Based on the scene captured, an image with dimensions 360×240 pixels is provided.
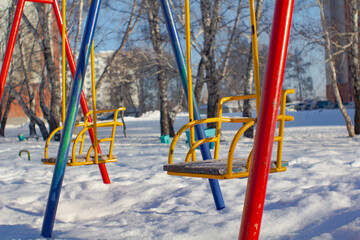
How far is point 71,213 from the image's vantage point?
358 centimetres

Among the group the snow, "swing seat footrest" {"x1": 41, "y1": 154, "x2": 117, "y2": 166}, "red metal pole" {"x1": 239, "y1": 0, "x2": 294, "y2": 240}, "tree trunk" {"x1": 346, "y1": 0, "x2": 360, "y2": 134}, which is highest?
"tree trunk" {"x1": 346, "y1": 0, "x2": 360, "y2": 134}

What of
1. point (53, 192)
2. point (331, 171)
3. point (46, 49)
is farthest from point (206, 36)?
point (53, 192)

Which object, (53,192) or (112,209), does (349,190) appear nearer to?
(112,209)

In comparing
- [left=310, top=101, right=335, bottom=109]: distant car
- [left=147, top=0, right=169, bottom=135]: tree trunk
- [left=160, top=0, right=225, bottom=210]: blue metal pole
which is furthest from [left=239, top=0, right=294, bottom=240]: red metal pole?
[left=310, top=101, right=335, bottom=109]: distant car

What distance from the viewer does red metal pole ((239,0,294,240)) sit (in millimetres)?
1522

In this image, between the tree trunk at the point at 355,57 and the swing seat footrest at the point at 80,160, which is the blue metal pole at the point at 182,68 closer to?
the swing seat footrest at the point at 80,160

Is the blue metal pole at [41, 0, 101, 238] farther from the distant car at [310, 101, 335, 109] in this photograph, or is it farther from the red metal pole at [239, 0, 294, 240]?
the distant car at [310, 101, 335, 109]

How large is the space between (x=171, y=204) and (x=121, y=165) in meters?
2.76

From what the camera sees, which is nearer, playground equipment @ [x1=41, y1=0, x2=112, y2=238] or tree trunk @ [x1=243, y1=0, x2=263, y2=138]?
playground equipment @ [x1=41, y1=0, x2=112, y2=238]

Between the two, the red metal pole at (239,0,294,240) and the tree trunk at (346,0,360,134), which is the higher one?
the tree trunk at (346,0,360,134)

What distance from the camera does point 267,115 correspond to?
1.55 meters

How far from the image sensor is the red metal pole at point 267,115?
59.9 inches

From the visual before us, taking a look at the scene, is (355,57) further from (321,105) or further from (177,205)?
(321,105)

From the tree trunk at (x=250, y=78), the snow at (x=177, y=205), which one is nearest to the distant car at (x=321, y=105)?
the tree trunk at (x=250, y=78)
